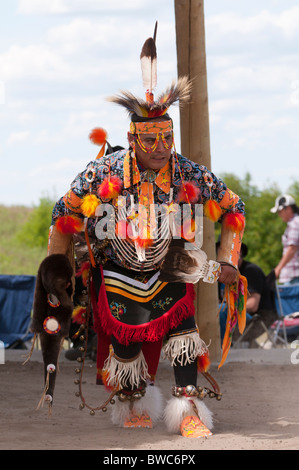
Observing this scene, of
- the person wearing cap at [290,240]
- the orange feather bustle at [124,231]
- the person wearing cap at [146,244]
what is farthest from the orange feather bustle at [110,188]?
the person wearing cap at [290,240]

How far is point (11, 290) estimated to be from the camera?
9.63 meters

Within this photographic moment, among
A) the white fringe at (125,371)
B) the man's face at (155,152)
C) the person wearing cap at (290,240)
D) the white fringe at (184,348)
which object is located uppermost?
the man's face at (155,152)

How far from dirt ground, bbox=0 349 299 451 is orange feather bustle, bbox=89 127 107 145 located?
174 cm

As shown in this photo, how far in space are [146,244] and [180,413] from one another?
0.96 meters

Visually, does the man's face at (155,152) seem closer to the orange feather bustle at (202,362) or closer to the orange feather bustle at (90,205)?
the orange feather bustle at (90,205)

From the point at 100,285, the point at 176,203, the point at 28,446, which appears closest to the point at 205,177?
the point at 176,203

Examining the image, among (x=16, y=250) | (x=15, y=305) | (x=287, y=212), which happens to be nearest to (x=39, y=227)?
(x=16, y=250)

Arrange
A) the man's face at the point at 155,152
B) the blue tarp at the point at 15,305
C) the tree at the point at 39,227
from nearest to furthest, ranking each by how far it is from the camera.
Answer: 1. the man's face at the point at 155,152
2. the blue tarp at the point at 15,305
3. the tree at the point at 39,227

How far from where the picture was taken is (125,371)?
4.78m

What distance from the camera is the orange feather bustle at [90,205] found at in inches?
185

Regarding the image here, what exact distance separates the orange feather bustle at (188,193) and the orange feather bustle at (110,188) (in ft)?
1.15
